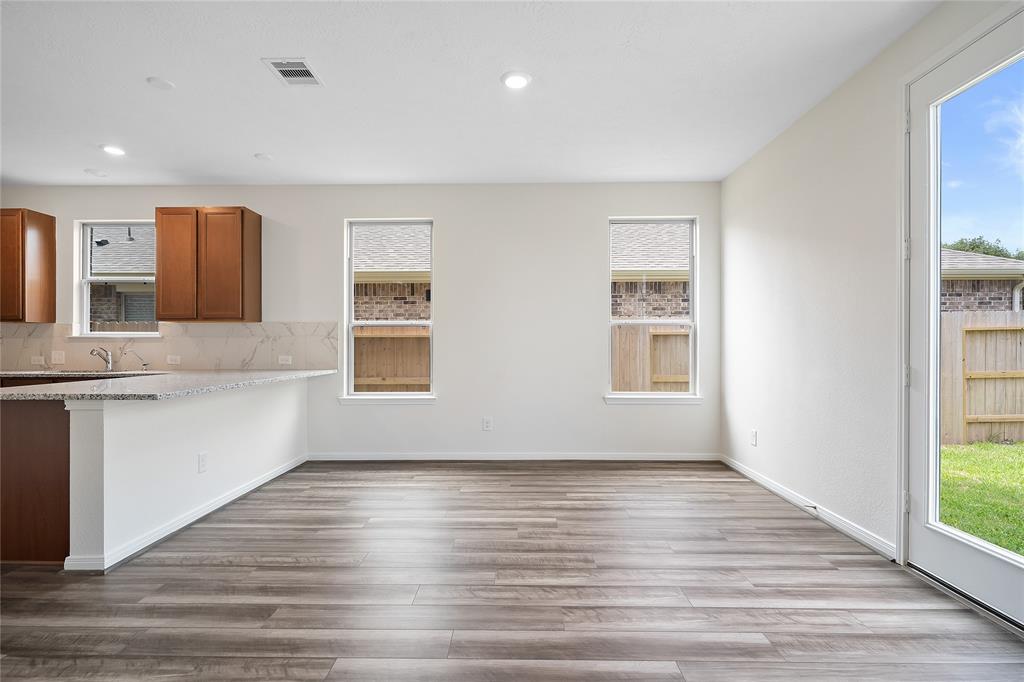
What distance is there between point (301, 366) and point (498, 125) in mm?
2975

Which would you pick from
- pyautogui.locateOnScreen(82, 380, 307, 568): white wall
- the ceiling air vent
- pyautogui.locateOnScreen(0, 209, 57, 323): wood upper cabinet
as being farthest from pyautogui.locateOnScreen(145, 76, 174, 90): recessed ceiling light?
pyautogui.locateOnScreen(0, 209, 57, 323): wood upper cabinet

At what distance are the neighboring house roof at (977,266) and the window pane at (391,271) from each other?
3.91m

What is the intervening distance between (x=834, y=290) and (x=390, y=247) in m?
3.79

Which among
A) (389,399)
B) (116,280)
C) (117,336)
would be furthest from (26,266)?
(389,399)

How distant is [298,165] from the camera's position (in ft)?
14.4

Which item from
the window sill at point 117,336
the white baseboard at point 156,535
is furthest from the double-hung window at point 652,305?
the window sill at point 117,336

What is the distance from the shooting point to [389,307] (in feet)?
16.5

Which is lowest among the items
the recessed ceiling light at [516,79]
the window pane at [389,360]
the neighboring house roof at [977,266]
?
the window pane at [389,360]

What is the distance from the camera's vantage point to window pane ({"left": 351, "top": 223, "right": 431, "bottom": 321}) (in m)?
5.01

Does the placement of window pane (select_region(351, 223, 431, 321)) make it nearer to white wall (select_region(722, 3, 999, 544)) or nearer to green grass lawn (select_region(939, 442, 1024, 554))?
white wall (select_region(722, 3, 999, 544))

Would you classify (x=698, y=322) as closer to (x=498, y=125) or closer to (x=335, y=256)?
(x=498, y=125)

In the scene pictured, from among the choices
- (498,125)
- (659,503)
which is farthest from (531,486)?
(498,125)

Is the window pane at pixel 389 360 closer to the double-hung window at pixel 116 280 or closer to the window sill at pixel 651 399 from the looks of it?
the window sill at pixel 651 399

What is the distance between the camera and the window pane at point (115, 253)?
504 centimetres
